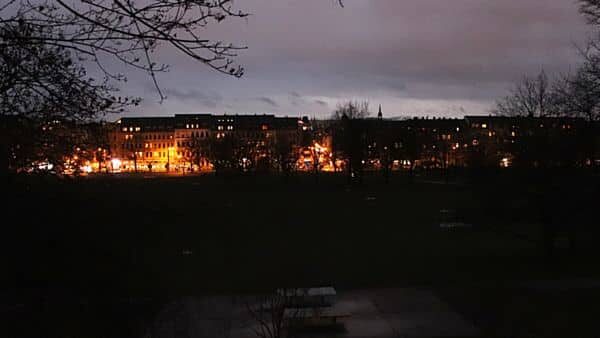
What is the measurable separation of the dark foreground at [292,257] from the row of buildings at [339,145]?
1164 mm

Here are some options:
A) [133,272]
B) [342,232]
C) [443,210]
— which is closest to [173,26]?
[133,272]

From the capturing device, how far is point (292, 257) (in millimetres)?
25094

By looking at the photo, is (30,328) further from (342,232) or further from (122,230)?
(342,232)

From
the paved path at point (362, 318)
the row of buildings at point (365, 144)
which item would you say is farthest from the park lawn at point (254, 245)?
the row of buildings at point (365, 144)

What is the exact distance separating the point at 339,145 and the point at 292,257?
54674 mm

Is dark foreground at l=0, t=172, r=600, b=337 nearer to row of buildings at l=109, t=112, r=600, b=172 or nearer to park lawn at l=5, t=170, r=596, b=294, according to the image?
park lawn at l=5, t=170, r=596, b=294

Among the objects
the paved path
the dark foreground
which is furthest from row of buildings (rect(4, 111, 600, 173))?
the paved path

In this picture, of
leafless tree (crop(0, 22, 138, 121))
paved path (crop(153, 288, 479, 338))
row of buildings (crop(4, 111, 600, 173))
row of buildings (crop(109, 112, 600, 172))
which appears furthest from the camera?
row of buildings (crop(109, 112, 600, 172))

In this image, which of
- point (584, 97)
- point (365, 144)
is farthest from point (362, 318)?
point (365, 144)

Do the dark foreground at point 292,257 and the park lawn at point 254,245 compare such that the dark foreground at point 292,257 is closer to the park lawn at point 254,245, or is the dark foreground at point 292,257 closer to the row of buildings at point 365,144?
the park lawn at point 254,245

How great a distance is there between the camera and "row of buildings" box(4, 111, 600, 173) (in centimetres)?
1436

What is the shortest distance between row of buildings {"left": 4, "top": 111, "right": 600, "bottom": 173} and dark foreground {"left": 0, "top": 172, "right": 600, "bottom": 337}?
1164 millimetres

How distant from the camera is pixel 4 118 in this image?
709 cm

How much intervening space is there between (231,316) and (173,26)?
11950mm
